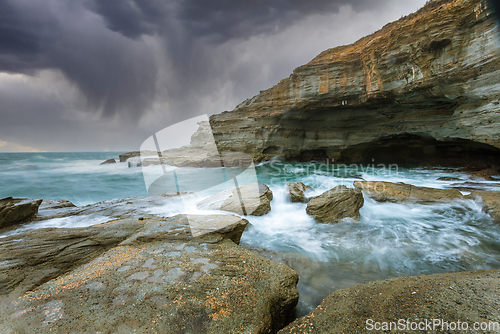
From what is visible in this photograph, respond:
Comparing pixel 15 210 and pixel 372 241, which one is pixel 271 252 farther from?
pixel 15 210

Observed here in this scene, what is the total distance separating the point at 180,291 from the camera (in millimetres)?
1844

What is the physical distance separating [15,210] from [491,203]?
11.2 meters

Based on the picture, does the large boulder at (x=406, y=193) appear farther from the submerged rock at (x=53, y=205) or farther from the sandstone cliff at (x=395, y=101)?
the submerged rock at (x=53, y=205)

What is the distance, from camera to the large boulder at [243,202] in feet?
18.1

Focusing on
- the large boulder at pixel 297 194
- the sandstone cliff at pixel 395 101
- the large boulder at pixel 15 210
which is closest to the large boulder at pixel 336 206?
the large boulder at pixel 297 194

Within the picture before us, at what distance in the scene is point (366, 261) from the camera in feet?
11.3

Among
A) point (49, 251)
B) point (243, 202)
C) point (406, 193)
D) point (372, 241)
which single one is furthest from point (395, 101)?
point (49, 251)

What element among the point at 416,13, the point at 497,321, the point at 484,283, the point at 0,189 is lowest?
the point at 484,283

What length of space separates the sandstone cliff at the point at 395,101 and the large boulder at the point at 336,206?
836 centimetres

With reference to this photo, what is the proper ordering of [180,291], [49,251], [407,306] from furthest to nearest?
[49,251], [180,291], [407,306]

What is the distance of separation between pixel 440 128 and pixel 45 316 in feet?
53.2

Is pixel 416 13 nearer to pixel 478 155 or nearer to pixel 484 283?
pixel 478 155

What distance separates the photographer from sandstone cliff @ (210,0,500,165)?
8258 mm

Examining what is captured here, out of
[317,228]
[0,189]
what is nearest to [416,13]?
[317,228]
